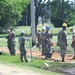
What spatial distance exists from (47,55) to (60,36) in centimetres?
224

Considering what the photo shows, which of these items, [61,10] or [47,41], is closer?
[47,41]

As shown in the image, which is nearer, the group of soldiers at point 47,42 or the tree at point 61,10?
the group of soldiers at point 47,42

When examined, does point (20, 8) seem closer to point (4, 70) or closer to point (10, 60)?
point (10, 60)

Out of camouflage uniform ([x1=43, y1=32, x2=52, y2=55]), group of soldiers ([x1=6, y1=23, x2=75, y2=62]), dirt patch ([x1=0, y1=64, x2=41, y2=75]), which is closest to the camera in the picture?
dirt patch ([x1=0, y1=64, x2=41, y2=75])

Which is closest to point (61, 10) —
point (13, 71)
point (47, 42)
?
point (47, 42)

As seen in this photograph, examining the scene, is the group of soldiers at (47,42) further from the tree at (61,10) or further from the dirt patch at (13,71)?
the tree at (61,10)

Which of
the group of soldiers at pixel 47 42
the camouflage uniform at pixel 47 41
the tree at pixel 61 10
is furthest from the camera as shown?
the tree at pixel 61 10

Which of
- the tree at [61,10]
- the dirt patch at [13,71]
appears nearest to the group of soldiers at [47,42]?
the dirt patch at [13,71]

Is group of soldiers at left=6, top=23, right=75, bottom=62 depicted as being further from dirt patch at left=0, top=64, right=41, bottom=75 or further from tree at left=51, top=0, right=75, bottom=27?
tree at left=51, top=0, right=75, bottom=27

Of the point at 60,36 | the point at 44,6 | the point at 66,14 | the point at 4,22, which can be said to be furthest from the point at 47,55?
the point at 66,14

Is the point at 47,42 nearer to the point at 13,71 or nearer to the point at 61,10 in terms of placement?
the point at 13,71

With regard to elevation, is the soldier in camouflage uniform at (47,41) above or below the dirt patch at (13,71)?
above

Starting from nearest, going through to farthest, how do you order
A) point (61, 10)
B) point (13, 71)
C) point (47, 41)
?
point (13, 71)
point (47, 41)
point (61, 10)

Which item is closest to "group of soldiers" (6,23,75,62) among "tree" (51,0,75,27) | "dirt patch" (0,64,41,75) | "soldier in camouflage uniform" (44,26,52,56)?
"soldier in camouflage uniform" (44,26,52,56)
